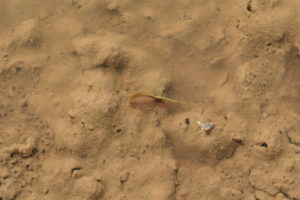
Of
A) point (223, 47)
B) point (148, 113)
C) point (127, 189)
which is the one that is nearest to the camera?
point (127, 189)

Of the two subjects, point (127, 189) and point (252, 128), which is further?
point (252, 128)

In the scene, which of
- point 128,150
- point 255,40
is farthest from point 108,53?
point 255,40

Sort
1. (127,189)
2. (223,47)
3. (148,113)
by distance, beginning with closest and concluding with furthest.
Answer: (127,189) < (148,113) < (223,47)

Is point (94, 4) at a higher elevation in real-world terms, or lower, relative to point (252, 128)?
higher

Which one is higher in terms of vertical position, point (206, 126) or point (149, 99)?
point (149, 99)

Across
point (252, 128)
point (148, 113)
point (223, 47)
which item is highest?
point (223, 47)

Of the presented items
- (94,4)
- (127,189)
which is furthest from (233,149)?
(94,4)

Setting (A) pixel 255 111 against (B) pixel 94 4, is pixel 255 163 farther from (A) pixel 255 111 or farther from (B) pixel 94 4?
(B) pixel 94 4
